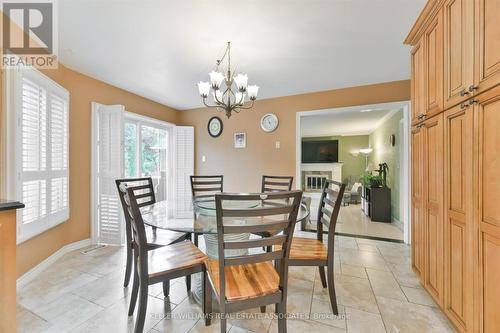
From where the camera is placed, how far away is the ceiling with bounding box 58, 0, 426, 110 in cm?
179

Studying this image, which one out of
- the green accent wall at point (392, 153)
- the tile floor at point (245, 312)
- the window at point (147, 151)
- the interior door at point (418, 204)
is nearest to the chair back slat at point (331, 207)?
the tile floor at point (245, 312)

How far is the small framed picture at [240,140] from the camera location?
446 cm

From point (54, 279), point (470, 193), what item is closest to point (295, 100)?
point (470, 193)

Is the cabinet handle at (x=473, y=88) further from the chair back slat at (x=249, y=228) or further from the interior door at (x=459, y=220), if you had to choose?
the chair back slat at (x=249, y=228)

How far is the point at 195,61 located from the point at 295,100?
202 cm

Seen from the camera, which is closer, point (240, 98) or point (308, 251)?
point (308, 251)

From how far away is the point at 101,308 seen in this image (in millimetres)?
1743

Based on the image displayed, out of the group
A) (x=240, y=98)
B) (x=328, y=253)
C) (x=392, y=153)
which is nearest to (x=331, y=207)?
(x=328, y=253)

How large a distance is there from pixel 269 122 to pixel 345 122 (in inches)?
117

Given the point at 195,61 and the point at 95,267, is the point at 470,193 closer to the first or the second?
the point at 195,61

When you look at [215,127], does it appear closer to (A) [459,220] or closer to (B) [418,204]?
(B) [418,204]

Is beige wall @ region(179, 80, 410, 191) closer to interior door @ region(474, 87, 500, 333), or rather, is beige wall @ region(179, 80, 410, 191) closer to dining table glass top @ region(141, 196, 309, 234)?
dining table glass top @ region(141, 196, 309, 234)

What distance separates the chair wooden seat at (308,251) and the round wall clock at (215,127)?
325 cm

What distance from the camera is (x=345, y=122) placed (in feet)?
20.0
